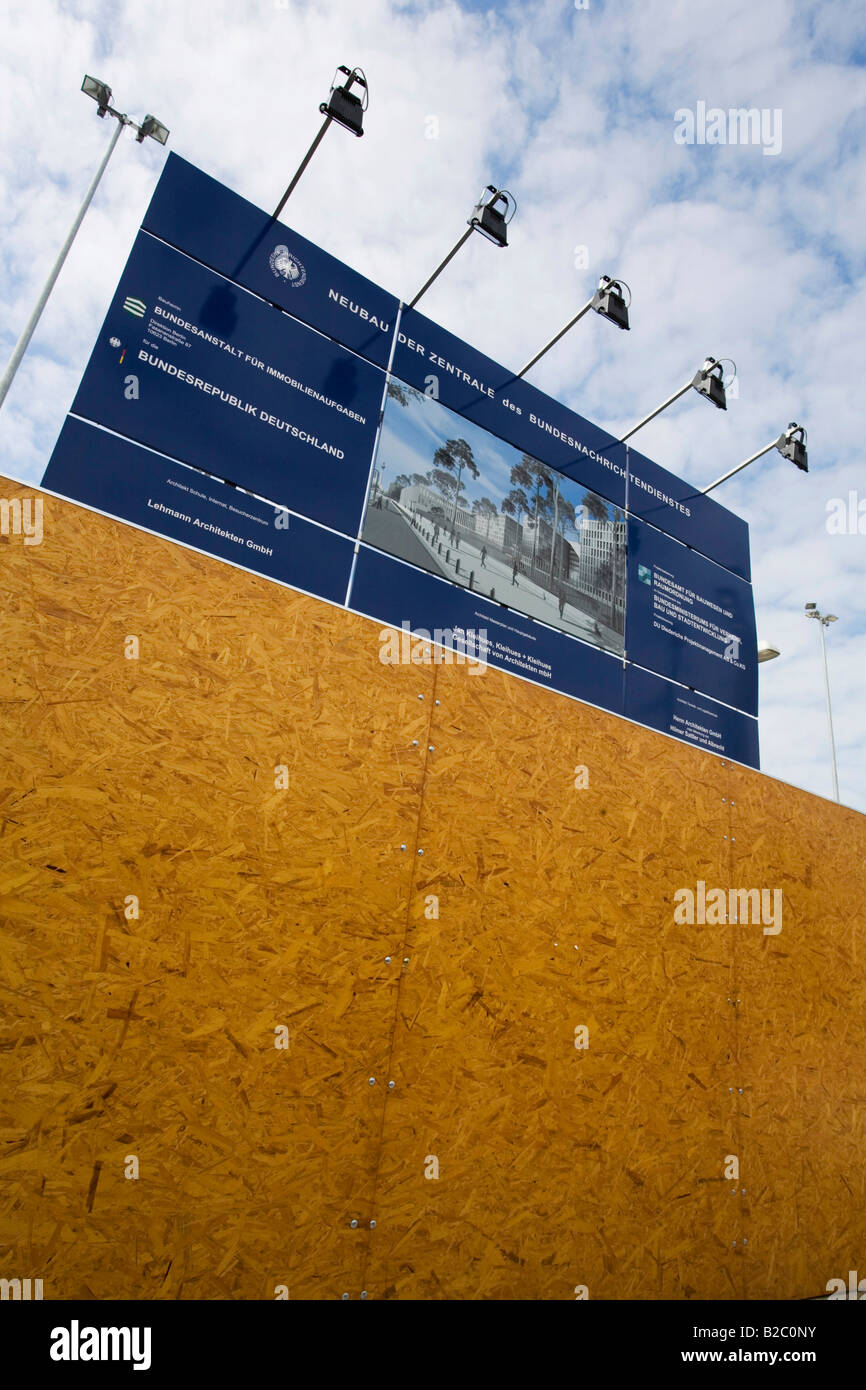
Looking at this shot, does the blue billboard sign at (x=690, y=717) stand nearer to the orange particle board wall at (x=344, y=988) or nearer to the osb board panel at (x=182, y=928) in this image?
the orange particle board wall at (x=344, y=988)

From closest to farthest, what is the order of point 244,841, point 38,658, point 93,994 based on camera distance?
1. point 93,994
2. point 38,658
3. point 244,841

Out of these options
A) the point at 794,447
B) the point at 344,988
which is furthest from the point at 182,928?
the point at 794,447

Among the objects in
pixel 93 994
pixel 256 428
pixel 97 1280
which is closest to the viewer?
pixel 97 1280

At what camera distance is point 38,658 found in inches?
129

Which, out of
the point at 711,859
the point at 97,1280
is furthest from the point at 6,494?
the point at 711,859

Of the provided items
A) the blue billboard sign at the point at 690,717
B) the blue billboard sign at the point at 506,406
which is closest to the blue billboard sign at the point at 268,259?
the blue billboard sign at the point at 506,406

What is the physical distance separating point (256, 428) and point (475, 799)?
9.50 ft

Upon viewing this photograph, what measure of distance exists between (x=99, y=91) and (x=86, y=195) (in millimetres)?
790

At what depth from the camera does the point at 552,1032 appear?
4207mm

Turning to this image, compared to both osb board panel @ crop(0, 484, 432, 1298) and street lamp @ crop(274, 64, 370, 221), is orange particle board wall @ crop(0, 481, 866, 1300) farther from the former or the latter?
street lamp @ crop(274, 64, 370, 221)

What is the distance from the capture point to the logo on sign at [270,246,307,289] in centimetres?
538

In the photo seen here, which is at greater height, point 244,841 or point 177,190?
point 177,190

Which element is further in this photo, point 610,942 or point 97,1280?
point 610,942
